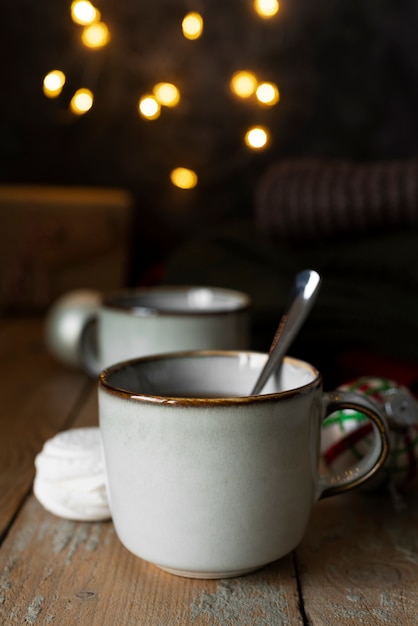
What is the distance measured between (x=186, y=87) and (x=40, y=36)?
0.28 m

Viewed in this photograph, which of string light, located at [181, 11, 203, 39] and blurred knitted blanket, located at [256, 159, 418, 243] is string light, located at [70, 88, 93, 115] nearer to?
string light, located at [181, 11, 203, 39]

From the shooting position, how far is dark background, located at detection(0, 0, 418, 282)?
1.34 meters

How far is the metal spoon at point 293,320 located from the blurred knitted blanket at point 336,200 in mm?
371

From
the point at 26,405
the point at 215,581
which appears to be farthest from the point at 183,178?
the point at 215,581

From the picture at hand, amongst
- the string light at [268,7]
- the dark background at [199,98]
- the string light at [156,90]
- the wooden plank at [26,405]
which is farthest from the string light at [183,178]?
the string light at [268,7]

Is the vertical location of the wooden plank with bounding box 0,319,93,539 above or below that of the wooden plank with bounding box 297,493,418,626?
below

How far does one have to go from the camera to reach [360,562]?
1.37 feet

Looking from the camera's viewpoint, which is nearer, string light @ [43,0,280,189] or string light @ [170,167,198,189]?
string light @ [43,0,280,189]

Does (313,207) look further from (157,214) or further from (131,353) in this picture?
(157,214)

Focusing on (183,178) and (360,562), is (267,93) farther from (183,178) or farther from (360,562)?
(360,562)

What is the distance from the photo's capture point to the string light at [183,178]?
139cm

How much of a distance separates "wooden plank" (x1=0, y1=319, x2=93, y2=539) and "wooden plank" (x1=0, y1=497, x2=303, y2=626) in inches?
1.9

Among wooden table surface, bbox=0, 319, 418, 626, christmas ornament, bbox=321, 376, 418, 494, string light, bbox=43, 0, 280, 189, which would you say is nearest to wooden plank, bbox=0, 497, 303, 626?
wooden table surface, bbox=0, 319, 418, 626

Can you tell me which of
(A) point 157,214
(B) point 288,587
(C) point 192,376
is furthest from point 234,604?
(A) point 157,214
